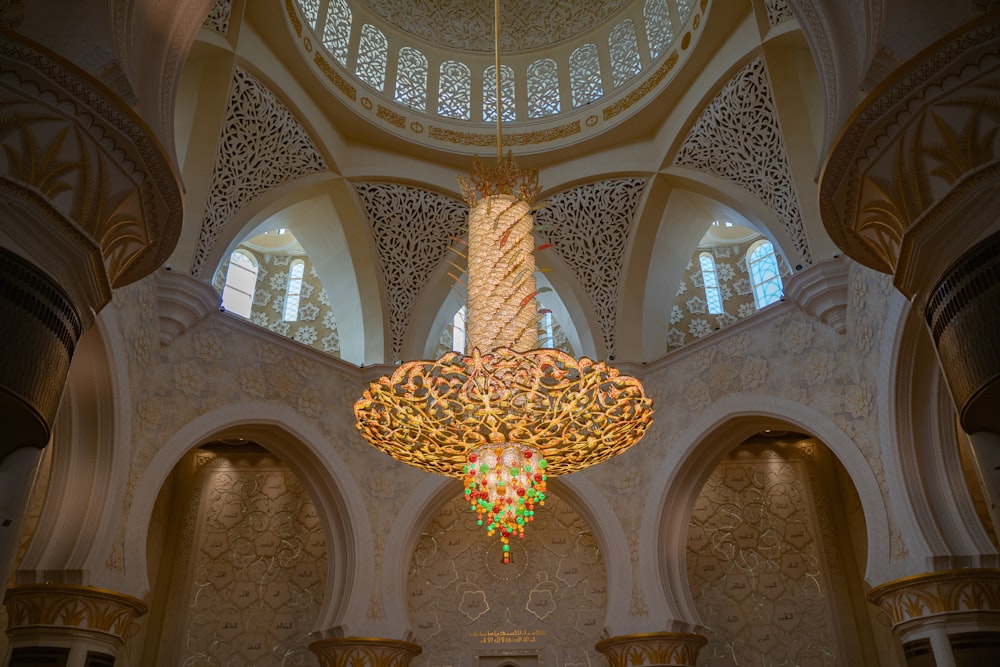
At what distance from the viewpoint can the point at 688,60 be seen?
7.72 m

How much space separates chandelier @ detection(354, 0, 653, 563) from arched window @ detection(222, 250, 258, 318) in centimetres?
510

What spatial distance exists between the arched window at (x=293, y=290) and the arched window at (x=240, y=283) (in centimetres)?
44

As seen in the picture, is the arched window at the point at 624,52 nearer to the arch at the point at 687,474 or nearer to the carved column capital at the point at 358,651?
the arch at the point at 687,474

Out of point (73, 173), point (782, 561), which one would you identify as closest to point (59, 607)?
point (73, 173)

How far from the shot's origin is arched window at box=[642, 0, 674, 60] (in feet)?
27.4

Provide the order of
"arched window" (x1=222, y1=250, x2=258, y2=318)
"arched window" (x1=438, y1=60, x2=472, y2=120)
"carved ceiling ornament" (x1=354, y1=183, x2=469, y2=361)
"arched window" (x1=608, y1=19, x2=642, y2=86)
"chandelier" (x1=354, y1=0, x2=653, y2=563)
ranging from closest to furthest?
"chandelier" (x1=354, y1=0, x2=653, y2=563)
"carved ceiling ornament" (x1=354, y1=183, x2=469, y2=361)
"arched window" (x1=608, y1=19, x2=642, y2=86)
"arched window" (x1=438, y1=60, x2=472, y2=120)
"arched window" (x1=222, y1=250, x2=258, y2=318)

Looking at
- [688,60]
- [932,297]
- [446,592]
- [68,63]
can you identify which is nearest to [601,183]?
[688,60]

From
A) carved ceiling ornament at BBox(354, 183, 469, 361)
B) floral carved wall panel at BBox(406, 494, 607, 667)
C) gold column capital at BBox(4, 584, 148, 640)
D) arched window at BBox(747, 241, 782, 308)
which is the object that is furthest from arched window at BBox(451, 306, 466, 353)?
gold column capital at BBox(4, 584, 148, 640)

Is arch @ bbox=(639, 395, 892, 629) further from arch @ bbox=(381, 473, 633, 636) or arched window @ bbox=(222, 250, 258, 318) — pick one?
arched window @ bbox=(222, 250, 258, 318)

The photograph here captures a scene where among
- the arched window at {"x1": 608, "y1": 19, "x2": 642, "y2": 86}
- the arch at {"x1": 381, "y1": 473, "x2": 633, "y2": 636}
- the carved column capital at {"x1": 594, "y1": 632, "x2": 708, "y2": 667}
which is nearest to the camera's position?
the carved column capital at {"x1": 594, "y1": 632, "x2": 708, "y2": 667}

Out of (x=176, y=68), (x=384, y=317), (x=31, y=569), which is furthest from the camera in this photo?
(x=384, y=317)

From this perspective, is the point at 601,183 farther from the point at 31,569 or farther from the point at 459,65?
the point at 31,569

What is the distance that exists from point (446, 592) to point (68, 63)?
7.02 m

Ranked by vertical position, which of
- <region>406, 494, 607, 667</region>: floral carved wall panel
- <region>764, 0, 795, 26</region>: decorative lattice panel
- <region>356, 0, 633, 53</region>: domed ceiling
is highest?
<region>356, 0, 633, 53</region>: domed ceiling
